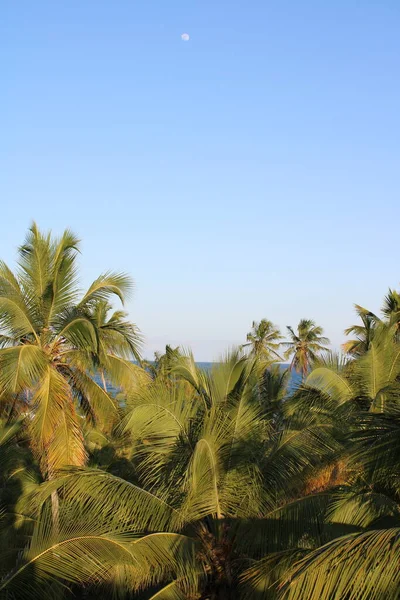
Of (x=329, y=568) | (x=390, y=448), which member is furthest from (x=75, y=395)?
(x=329, y=568)

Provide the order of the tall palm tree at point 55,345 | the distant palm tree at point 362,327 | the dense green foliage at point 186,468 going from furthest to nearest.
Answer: the distant palm tree at point 362,327 → the tall palm tree at point 55,345 → the dense green foliage at point 186,468

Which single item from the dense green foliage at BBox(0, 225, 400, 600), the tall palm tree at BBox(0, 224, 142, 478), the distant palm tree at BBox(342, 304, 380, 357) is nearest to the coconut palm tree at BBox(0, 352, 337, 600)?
the dense green foliage at BBox(0, 225, 400, 600)

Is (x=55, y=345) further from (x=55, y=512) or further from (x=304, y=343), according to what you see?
(x=304, y=343)

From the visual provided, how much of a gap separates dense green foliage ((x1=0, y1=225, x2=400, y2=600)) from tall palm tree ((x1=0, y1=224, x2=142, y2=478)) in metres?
0.03

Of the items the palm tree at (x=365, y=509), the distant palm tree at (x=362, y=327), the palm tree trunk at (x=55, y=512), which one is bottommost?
the palm tree trunk at (x=55, y=512)

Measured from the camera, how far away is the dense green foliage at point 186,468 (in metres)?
8.15

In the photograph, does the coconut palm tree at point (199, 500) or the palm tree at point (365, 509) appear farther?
the coconut palm tree at point (199, 500)

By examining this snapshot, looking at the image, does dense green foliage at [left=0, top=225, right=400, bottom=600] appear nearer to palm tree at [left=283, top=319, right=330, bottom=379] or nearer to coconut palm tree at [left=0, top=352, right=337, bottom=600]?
coconut palm tree at [left=0, top=352, right=337, bottom=600]

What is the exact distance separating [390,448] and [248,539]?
505cm

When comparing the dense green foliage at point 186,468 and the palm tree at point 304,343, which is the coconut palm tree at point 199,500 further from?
the palm tree at point 304,343

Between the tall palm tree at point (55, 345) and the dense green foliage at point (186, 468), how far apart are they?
0.03 meters

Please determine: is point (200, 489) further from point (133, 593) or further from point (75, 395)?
point (75, 395)

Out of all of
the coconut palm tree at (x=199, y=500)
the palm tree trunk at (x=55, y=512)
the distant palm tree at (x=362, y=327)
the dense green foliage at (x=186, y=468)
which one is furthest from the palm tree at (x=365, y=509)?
the distant palm tree at (x=362, y=327)

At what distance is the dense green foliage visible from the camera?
8.15 m
